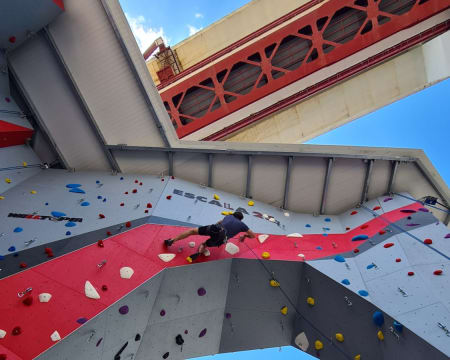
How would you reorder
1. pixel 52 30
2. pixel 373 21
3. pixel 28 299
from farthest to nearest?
pixel 373 21 → pixel 52 30 → pixel 28 299

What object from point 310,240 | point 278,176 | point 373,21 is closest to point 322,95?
point 373,21

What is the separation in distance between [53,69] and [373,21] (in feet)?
36.3

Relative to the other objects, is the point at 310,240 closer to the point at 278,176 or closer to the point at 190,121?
the point at 278,176

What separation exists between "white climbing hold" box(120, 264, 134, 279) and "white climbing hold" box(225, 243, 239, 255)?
1.44m

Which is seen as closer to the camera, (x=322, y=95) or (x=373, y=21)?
(x=373, y=21)

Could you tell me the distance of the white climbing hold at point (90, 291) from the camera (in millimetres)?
3334

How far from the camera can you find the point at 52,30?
5934mm

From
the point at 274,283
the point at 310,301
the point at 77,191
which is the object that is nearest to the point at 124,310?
the point at 274,283

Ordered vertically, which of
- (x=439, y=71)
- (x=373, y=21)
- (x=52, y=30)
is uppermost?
(x=52, y=30)

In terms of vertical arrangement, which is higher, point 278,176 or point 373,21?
point 373,21

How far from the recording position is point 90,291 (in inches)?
133

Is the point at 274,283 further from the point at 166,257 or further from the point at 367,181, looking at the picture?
the point at 367,181

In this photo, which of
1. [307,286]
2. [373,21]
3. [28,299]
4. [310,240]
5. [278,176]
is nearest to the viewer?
[28,299]

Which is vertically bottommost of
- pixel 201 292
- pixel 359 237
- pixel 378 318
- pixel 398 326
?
pixel 359 237
